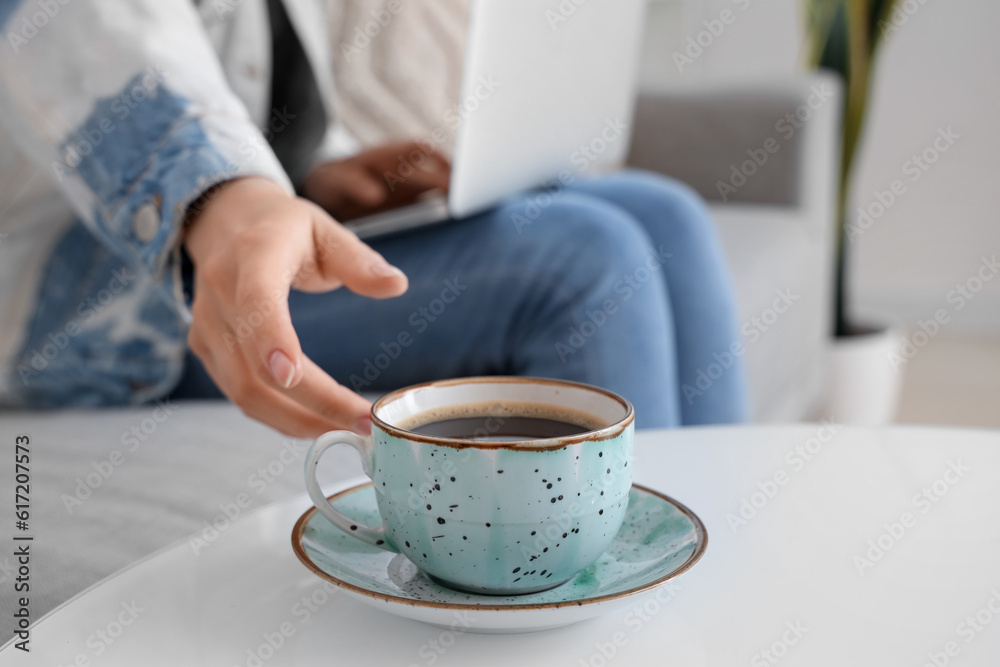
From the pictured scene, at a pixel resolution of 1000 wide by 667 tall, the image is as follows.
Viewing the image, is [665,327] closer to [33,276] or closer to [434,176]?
[434,176]

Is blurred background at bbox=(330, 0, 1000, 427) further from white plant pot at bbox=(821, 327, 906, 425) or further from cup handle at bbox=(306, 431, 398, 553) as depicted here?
cup handle at bbox=(306, 431, 398, 553)

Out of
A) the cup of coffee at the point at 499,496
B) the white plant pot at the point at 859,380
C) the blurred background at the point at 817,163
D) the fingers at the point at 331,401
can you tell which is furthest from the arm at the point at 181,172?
the white plant pot at the point at 859,380

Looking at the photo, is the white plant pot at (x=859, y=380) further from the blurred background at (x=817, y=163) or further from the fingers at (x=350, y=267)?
the fingers at (x=350, y=267)

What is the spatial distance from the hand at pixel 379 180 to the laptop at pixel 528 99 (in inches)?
0.7

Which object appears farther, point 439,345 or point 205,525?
point 439,345

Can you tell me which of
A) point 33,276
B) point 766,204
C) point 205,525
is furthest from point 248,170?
point 766,204

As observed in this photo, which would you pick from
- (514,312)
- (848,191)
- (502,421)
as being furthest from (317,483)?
(848,191)

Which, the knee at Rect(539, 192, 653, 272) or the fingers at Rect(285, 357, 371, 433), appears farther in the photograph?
the knee at Rect(539, 192, 653, 272)

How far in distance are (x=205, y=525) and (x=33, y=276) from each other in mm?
365

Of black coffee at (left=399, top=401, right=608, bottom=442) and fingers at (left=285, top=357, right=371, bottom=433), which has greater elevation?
black coffee at (left=399, top=401, right=608, bottom=442)

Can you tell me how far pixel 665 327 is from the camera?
2.62 feet

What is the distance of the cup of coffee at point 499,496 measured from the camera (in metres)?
0.31

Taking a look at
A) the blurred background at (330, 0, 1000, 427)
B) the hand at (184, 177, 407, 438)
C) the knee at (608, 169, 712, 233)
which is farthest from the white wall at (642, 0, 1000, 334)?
the hand at (184, 177, 407, 438)

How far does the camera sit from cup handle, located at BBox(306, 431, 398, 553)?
→ 36 cm
